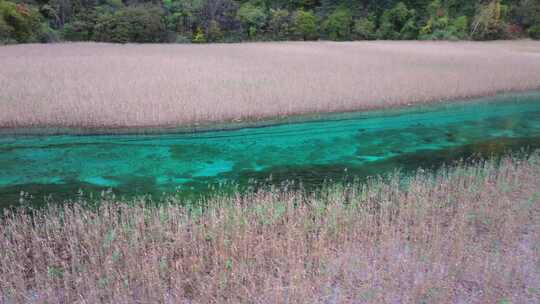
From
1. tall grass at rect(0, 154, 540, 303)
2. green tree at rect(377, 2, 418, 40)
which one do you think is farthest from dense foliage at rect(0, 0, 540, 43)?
tall grass at rect(0, 154, 540, 303)

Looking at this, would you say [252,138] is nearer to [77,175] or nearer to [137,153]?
[137,153]

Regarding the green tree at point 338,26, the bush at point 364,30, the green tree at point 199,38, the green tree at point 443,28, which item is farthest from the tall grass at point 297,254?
the green tree at point 443,28

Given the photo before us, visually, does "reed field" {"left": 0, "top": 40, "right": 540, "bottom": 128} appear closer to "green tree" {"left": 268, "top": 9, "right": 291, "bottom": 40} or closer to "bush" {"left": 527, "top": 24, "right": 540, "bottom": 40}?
"green tree" {"left": 268, "top": 9, "right": 291, "bottom": 40}

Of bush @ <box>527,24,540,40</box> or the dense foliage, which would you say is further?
bush @ <box>527,24,540,40</box>

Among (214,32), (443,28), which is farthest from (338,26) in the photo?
(214,32)

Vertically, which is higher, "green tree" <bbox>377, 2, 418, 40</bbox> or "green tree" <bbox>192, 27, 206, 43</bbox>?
"green tree" <bbox>377, 2, 418, 40</bbox>

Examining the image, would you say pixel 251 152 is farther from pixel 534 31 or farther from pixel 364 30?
pixel 534 31

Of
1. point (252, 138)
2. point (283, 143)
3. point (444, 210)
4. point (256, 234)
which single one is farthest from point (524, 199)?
point (252, 138)
